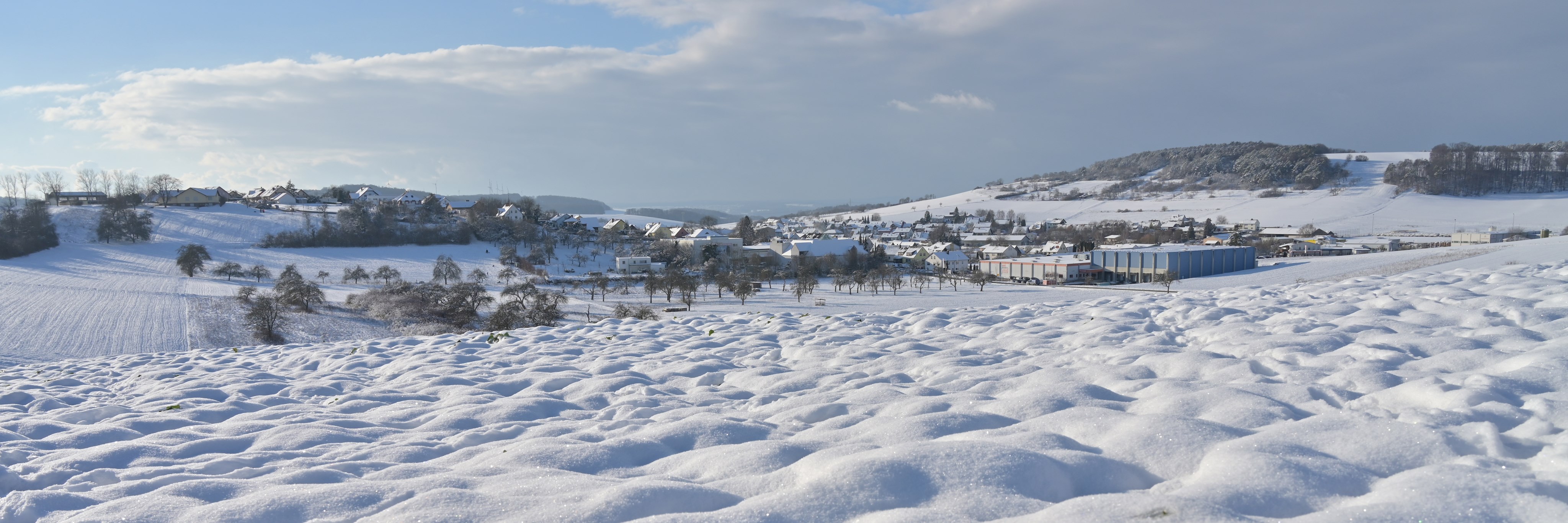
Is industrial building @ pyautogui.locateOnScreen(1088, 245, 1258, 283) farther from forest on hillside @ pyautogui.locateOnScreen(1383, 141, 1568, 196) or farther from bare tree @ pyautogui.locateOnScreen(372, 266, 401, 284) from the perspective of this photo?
forest on hillside @ pyautogui.locateOnScreen(1383, 141, 1568, 196)

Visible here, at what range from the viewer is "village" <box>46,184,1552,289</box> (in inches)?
1937

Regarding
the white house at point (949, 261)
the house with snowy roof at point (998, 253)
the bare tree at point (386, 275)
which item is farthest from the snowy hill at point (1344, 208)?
the bare tree at point (386, 275)

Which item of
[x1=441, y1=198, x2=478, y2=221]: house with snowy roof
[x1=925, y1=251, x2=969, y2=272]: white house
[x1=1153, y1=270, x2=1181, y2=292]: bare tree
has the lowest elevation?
[x1=925, y1=251, x2=969, y2=272]: white house

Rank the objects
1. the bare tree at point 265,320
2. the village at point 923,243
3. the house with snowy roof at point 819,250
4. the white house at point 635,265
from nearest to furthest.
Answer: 1. the bare tree at point 265,320
2. the village at point 923,243
3. the white house at point 635,265
4. the house with snowy roof at point 819,250

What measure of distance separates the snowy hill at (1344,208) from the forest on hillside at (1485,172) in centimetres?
356

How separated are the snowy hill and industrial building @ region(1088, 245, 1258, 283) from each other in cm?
6099

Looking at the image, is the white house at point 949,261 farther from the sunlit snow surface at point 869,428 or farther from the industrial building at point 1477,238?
the sunlit snow surface at point 869,428

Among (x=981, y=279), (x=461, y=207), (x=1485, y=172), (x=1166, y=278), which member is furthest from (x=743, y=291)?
(x=1485, y=172)

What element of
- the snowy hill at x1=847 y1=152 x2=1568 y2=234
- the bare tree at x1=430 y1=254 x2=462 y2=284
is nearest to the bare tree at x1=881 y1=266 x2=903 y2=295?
the bare tree at x1=430 y1=254 x2=462 y2=284

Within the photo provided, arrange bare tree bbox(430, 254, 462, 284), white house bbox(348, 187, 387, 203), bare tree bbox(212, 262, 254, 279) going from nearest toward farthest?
1. bare tree bbox(212, 262, 254, 279)
2. bare tree bbox(430, 254, 462, 284)
3. white house bbox(348, 187, 387, 203)

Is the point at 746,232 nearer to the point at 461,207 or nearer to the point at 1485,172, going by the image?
the point at 461,207

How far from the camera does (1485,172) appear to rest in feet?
393

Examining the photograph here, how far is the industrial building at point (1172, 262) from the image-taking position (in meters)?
43.6

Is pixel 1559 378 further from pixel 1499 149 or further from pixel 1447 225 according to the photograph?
pixel 1499 149
